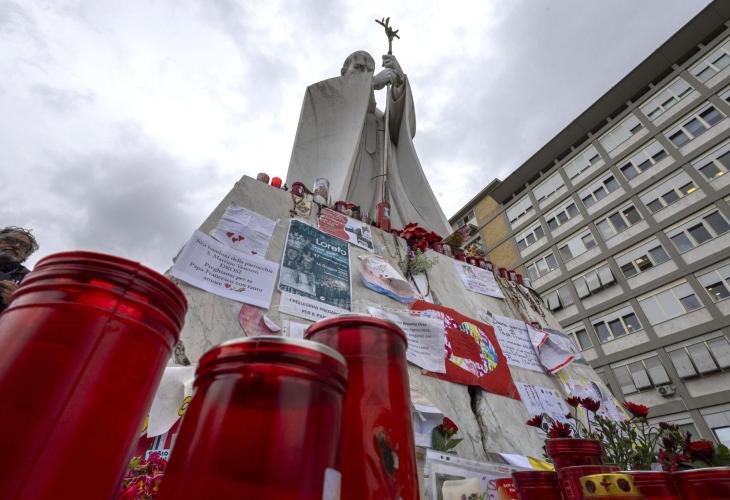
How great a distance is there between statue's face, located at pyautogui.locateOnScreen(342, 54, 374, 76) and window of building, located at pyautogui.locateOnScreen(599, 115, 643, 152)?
50.7 feet

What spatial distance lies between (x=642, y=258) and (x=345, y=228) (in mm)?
15642

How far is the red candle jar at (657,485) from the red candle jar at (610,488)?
179 millimetres

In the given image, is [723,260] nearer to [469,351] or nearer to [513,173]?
[513,173]

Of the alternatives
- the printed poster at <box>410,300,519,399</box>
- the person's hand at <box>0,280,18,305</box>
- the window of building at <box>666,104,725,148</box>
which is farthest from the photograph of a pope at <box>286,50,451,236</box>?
the window of building at <box>666,104,725,148</box>

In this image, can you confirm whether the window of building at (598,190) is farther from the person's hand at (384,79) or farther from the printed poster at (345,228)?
the printed poster at (345,228)

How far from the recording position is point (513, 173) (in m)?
20.9

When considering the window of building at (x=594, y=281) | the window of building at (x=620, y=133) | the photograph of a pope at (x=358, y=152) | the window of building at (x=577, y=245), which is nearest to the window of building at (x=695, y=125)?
the window of building at (x=620, y=133)

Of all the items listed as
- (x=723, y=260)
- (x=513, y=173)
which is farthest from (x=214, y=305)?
(x=513, y=173)

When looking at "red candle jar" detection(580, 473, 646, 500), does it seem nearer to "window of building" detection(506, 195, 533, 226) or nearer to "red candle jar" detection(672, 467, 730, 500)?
"red candle jar" detection(672, 467, 730, 500)

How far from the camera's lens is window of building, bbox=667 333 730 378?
427 inches

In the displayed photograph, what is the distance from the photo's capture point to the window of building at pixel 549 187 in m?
18.9

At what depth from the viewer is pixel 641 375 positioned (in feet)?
40.2

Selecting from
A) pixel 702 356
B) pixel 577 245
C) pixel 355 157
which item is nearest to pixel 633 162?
pixel 577 245

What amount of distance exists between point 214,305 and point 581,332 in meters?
16.5
